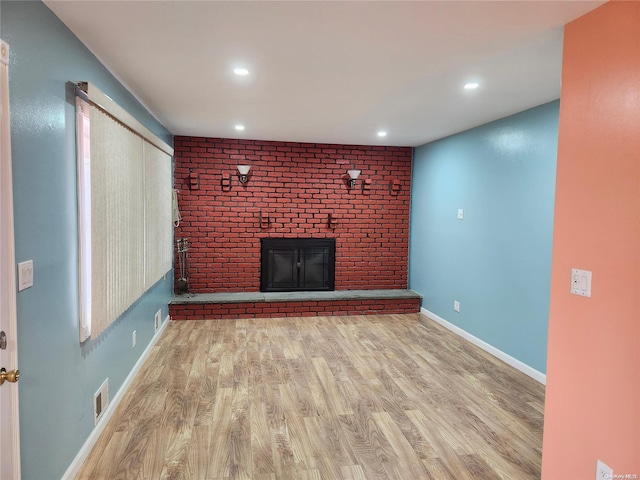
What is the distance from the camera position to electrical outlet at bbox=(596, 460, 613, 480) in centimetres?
160

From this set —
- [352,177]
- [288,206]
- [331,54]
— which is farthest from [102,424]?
[352,177]

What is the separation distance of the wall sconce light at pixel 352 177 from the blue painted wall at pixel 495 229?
91 centimetres

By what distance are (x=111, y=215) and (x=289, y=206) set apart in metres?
3.18

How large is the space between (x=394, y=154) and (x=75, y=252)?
14.9 ft

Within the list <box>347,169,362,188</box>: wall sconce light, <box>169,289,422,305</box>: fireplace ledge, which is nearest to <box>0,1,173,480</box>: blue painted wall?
<box>169,289,422,305</box>: fireplace ledge

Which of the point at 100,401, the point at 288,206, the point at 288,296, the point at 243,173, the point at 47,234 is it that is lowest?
the point at 100,401

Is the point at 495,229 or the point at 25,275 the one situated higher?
the point at 495,229

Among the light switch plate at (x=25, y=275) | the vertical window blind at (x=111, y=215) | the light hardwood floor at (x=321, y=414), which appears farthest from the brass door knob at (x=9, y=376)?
the light hardwood floor at (x=321, y=414)

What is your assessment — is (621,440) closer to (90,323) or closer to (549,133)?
(549,133)

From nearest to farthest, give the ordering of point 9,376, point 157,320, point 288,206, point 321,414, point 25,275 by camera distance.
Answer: point 9,376
point 25,275
point 321,414
point 157,320
point 288,206

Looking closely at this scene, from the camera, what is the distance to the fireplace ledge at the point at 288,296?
4957 mm

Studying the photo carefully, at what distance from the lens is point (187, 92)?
3066 mm

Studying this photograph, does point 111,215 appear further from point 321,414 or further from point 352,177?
point 352,177

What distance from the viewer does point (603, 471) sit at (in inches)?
64.2
